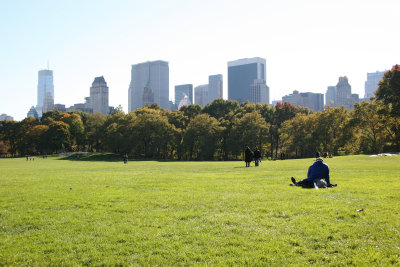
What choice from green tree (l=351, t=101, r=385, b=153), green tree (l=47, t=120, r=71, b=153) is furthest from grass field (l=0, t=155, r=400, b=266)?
green tree (l=47, t=120, r=71, b=153)

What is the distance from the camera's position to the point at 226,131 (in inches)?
3236

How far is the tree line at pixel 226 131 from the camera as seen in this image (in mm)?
63312

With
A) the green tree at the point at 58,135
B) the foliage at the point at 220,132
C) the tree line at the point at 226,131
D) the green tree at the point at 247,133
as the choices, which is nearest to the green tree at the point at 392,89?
the tree line at the point at 226,131

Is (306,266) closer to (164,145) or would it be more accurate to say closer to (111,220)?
(111,220)

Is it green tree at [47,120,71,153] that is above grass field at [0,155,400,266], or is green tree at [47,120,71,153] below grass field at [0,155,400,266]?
above

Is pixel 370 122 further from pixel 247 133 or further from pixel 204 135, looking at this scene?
pixel 204 135

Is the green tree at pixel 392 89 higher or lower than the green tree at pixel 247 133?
higher

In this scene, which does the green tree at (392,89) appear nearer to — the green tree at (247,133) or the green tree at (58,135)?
the green tree at (247,133)

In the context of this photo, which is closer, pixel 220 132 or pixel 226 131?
pixel 220 132

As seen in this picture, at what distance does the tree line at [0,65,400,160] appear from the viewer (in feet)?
208

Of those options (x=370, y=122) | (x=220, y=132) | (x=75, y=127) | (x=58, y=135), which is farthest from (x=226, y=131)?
(x=58, y=135)

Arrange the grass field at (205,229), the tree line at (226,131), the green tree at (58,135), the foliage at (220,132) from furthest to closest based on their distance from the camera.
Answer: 1. the green tree at (58,135)
2. the foliage at (220,132)
3. the tree line at (226,131)
4. the grass field at (205,229)

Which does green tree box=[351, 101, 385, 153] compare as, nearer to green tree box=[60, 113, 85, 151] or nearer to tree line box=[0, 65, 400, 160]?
tree line box=[0, 65, 400, 160]

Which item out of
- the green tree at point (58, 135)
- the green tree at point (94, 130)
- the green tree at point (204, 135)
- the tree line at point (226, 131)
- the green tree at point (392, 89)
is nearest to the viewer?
the green tree at point (392, 89)
